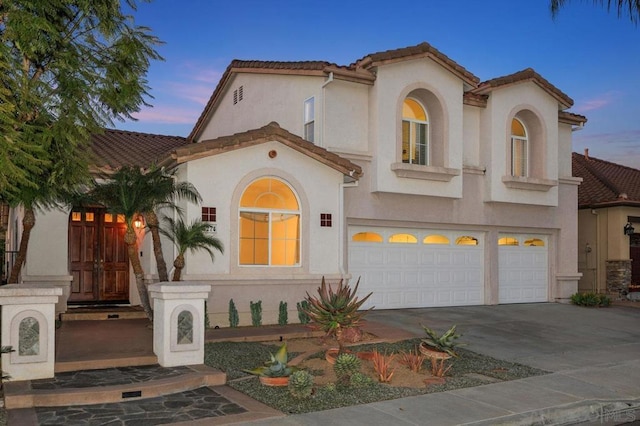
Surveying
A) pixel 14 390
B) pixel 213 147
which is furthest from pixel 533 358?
pixel 14 390

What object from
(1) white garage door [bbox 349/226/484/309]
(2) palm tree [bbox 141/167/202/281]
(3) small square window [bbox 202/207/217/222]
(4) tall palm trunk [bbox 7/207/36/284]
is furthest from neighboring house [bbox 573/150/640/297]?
(4) tall palm trunk [bbox 7/207/36/284]

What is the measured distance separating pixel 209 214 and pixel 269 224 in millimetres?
1486

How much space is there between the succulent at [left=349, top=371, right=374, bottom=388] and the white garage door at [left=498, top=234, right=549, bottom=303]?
36.2ft

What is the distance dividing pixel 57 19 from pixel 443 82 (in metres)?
10.8

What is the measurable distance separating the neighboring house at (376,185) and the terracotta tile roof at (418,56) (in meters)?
0.04

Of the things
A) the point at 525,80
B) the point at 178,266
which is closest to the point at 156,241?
the point at 178,266

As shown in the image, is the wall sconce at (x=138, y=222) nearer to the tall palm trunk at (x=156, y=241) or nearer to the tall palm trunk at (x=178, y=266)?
the tall palm trunk at (x=156, y=241)

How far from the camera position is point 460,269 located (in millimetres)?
17953

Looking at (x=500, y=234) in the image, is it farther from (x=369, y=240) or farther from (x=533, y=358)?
(x=533, y=358)

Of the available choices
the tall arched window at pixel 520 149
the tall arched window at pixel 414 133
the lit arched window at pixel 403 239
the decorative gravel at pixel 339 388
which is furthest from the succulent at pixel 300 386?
the tall arched window at pixel 520 149

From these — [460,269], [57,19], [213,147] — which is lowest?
[460,269]

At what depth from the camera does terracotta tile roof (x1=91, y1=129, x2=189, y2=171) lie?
51.8ft

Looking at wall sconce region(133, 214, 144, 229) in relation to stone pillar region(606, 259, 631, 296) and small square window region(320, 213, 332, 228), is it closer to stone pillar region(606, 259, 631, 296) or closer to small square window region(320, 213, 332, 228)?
small square window region(320, 213, 332, 228)

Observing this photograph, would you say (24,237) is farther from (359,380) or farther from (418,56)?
(418,56)
